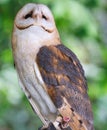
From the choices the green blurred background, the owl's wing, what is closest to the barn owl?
the owl's wing

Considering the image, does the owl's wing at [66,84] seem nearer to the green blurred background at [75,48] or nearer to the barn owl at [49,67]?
the barn owl at [49,67]

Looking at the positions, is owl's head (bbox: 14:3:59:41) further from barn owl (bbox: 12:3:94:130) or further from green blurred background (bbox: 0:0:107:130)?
green blurred background (bbox: 0:0:107:130)

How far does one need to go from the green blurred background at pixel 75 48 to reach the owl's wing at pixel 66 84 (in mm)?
1404

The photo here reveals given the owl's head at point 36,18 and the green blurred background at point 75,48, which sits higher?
the owl's head at point 36,18

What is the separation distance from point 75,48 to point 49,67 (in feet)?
5.96

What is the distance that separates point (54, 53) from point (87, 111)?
0.30 metres

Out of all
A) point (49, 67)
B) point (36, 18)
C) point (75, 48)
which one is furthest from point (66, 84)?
point (75, 48)

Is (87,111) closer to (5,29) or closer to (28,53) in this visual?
(28,53)

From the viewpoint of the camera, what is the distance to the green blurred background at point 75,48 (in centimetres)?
540

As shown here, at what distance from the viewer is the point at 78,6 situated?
17.8 ft

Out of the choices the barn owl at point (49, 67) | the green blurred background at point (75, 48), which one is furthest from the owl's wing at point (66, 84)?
the green blurred background at point (75, 48)

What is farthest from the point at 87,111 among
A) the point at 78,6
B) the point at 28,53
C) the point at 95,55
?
the point at 95,55

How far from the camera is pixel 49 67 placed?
387 centimetres

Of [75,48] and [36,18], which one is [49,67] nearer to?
[36,18]
